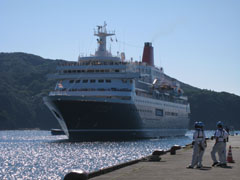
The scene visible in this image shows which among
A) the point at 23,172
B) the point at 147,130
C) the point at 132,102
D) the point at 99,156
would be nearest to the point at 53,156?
the point at 99,156

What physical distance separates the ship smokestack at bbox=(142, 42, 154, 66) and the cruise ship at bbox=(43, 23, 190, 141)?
192 inches

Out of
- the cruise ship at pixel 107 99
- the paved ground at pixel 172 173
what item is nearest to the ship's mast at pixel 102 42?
the cruise ship at pixel 107 99

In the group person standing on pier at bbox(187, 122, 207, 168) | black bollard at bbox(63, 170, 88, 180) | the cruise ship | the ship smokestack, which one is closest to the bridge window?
the cruise ship

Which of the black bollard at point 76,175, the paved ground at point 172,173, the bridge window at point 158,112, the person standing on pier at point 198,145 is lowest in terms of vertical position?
the paved ground at point 172,173

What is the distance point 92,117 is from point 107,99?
7.85 ft

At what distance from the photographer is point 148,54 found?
255 feet

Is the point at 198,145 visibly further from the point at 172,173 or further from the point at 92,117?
the point at 92,117

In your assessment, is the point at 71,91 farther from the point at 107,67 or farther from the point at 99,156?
the point at 99,156

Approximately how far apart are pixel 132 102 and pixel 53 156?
19772 millimetres

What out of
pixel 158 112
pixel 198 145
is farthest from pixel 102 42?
pixel 198 145

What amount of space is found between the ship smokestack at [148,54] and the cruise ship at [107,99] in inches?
192

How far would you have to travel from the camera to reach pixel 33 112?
192 meters

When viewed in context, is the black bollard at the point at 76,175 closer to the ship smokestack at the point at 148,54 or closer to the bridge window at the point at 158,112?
the bridge window at the point at 158,112

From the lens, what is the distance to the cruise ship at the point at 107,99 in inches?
2034
